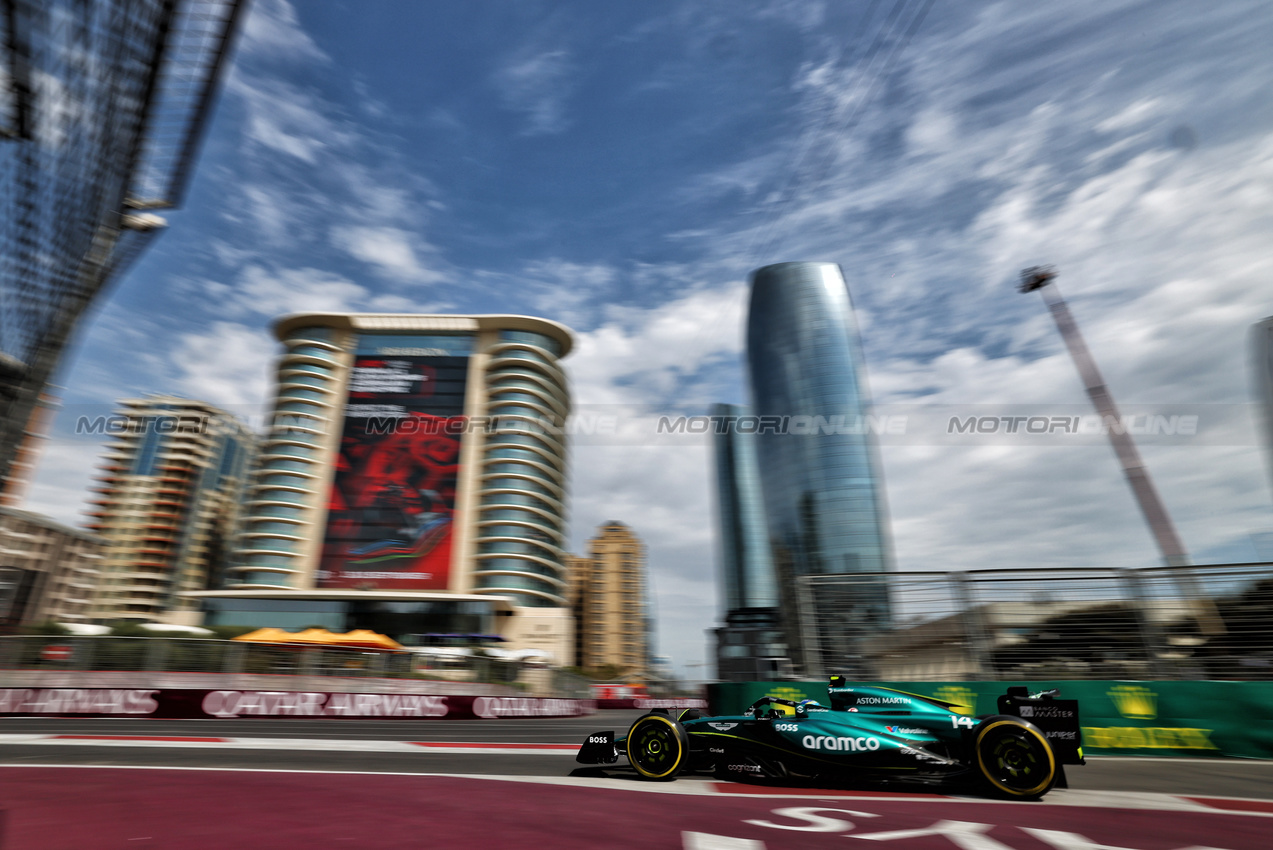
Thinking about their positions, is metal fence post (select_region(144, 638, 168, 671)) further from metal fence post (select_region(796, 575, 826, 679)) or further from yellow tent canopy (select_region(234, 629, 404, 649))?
metal fence post (select_region(796, 575, 826, 679))

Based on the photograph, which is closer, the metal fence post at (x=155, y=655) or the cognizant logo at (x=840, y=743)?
the cognizant logo at (x=840, y=743)

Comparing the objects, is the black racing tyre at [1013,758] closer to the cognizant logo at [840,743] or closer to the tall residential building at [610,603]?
the cognizant logo at [840,743]

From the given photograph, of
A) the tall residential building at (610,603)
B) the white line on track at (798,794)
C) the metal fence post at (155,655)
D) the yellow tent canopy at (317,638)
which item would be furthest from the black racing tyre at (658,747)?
the tall residential building at (610,603)

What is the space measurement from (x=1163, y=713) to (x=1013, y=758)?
237 inches

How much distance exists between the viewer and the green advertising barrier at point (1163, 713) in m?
9.71

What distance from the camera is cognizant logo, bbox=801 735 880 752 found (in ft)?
22.0

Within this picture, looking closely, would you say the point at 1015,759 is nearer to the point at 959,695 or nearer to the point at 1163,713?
the point at 959,695

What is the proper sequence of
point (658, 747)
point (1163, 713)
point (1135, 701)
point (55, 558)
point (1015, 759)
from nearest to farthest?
point (1015, 759) → point (658, 747) → point (1163, 713) → point (1135, 701) → point (55, 558)

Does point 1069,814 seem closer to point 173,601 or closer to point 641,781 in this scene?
point 641,781

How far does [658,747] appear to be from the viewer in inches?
291

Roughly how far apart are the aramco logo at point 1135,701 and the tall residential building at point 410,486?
59.3 metres

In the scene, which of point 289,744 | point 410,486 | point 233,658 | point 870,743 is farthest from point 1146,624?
point 410,486

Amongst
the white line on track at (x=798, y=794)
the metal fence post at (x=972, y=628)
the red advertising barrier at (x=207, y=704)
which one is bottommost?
the white line on track at (x=798, y=794)

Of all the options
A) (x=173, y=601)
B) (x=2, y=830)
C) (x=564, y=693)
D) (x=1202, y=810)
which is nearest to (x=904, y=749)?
(x=1202, y=810)
